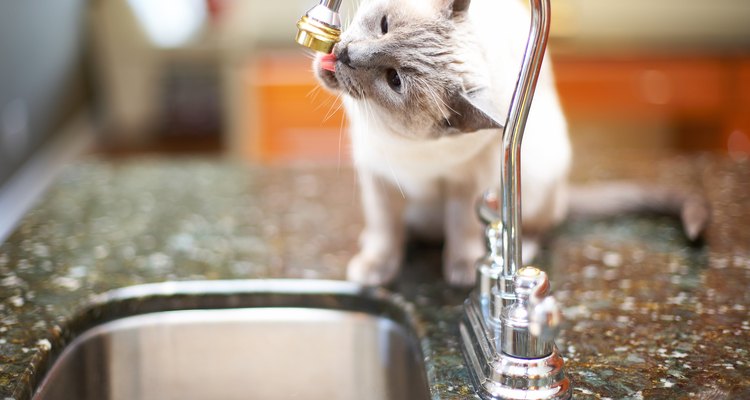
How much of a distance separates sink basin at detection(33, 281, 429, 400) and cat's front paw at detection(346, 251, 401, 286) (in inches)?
0.9

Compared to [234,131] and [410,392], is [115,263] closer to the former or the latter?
[410,392]

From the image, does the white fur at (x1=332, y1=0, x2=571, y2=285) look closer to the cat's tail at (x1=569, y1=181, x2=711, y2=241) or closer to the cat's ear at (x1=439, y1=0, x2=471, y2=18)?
the cat's ear at (x1=439, y1=0, x2=471, y2=18)

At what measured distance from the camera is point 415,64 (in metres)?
1.09

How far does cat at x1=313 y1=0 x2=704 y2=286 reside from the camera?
43.1 inches

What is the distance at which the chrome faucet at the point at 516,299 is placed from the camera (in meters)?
0.87

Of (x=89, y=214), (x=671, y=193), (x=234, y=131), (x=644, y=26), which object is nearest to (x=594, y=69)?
(x=644, y=26)

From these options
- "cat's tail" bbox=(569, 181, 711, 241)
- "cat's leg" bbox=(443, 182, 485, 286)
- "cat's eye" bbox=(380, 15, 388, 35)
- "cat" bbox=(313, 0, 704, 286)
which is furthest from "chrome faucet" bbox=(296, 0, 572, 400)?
"cat's tail" bbox=(569, 181, 711, 241)

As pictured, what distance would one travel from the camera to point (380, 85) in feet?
3.66

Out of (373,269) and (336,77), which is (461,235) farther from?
(336,77)

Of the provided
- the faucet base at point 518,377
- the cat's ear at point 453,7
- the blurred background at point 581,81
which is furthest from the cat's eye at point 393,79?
the blurred background at point 581,81

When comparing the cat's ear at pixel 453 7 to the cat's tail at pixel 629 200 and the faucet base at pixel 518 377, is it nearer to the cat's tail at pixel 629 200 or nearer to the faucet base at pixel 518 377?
the faucet base at pixel 518 377

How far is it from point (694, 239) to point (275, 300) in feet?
2.43

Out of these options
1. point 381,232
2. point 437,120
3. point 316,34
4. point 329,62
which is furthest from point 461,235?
point 316,34

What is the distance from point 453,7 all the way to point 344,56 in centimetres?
17
